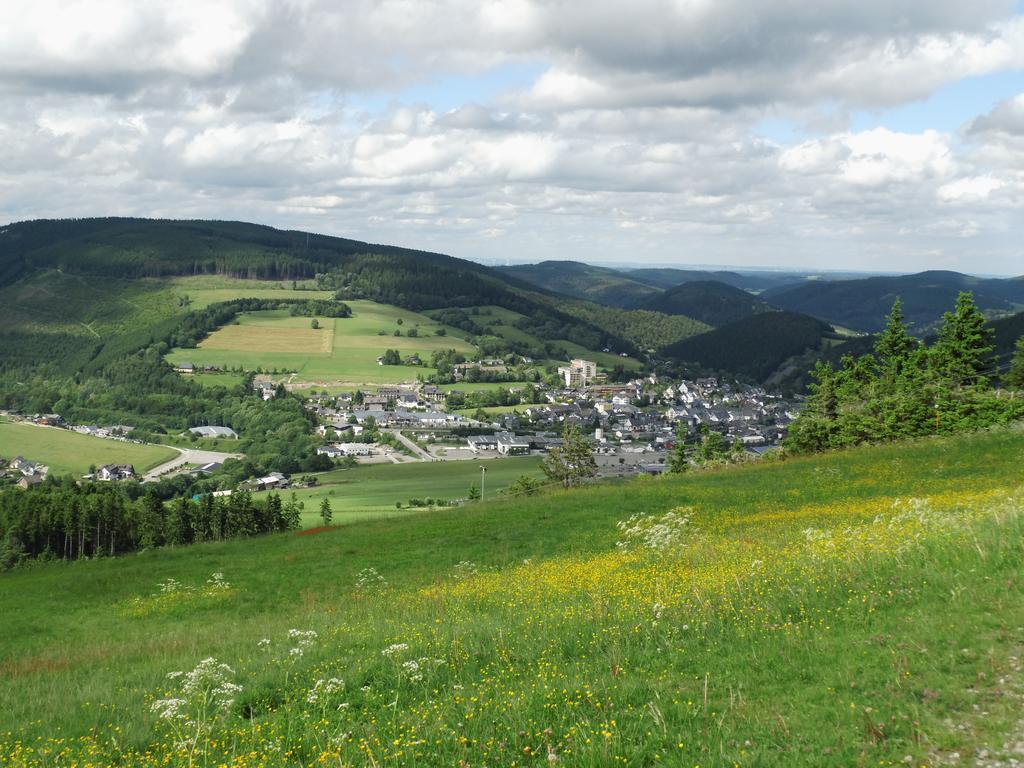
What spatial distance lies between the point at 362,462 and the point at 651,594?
123580 millimetres

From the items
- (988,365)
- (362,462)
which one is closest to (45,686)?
(988,365)

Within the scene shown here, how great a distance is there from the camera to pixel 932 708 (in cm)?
820

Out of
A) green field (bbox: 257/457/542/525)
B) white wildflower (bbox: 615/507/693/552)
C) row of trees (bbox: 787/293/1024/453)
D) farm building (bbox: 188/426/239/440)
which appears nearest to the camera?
white wildflower (bbox: 615/507/693/552)

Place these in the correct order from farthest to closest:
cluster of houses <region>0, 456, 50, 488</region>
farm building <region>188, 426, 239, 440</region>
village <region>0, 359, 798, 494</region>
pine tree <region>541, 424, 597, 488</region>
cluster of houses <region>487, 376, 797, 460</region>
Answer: farm building <region>188, 426, 239, 440</region>
cluster of houses <region>487, 376, 797, 460</region>
village <region>0, 359, 798, 494</region>
cluster of houses <region>0, 456, 50, 488</region>
pine tree <region>541, 424, 597, 488</region>

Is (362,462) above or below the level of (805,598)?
below

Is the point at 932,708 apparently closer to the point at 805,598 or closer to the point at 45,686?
the point at 805,598

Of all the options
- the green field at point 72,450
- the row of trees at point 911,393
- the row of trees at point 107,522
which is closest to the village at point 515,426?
the green field at point 72,450

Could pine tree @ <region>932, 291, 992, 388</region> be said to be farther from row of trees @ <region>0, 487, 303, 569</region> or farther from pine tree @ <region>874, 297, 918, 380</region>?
row of trees @ <region>0, 487, 303, 569</region>

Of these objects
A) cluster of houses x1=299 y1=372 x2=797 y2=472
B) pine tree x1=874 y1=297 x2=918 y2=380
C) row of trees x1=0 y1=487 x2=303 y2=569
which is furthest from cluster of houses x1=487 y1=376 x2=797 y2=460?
row of trees x1=0 y1=487 x2=303 y2=569

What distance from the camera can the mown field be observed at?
8.34m

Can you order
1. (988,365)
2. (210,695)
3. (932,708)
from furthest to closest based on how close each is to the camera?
(988,365), (210,695), (932,708)

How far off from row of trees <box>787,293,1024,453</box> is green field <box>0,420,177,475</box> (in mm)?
120245

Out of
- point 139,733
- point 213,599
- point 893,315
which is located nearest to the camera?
point 139,733

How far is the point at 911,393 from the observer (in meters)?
44.2
